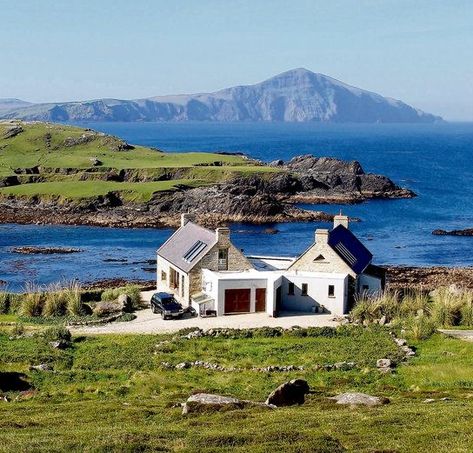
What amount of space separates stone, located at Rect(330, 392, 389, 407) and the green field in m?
0.38

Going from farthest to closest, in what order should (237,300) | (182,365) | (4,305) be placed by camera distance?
(4,305), (237,300), (182,365)

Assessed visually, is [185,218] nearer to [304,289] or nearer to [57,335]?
[304,289]

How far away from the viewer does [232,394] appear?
2992 cm

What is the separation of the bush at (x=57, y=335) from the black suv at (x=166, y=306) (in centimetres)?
726

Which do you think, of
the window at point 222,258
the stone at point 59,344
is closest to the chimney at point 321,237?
the window at point 222,258

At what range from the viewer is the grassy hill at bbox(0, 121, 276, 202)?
121000 millimetres

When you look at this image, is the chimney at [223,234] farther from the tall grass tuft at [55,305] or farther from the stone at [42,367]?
the stone at [42,367]

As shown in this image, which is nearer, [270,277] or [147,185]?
[270,277]

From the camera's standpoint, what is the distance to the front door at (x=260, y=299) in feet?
158

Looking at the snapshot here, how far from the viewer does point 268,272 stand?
49.8m

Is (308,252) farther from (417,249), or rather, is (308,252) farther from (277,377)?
(417,249)

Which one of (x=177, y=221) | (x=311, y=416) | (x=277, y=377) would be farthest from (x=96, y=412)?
(x=177, y=221)

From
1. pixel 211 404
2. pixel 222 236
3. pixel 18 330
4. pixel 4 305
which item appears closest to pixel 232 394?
pixel 211 404

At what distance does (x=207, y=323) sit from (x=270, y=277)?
4.82 m
